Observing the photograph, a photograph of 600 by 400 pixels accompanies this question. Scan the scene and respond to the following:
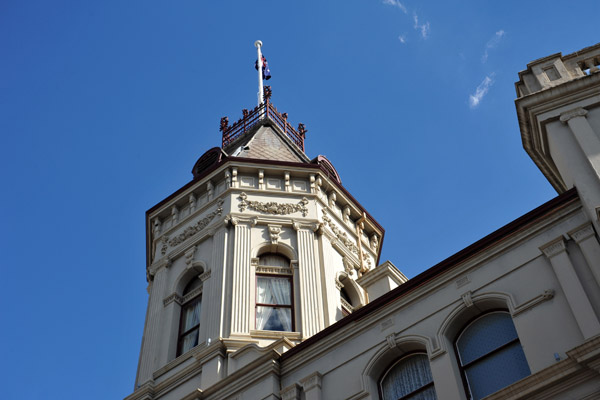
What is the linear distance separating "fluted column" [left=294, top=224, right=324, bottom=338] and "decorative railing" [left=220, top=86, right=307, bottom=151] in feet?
32.1

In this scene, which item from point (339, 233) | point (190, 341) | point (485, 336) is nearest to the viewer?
point (485, 336)

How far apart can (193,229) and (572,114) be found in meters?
13.2

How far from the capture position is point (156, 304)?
25.1 meters

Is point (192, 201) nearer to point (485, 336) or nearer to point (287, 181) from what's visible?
point (287, 181)

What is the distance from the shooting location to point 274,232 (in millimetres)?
25453

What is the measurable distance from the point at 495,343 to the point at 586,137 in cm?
513

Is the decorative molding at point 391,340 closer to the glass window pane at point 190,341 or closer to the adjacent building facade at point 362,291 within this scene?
the adjacent building facade at point 362,291

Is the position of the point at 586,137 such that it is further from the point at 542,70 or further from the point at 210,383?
the point at 210,383

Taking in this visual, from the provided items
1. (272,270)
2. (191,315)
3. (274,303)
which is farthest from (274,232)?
(191,315)

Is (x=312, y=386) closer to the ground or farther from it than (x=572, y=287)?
farther from it

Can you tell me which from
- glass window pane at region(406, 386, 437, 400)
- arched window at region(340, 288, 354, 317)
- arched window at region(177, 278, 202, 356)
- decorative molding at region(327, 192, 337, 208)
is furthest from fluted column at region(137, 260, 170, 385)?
glass window pane at region(406, 386, 437, 400)

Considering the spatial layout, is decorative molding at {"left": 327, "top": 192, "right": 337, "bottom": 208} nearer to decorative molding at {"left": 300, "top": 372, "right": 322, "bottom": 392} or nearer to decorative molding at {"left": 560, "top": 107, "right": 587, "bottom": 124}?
decorative molding at {"left": 300, "top": 372, "right": 322, "bottom": 392}

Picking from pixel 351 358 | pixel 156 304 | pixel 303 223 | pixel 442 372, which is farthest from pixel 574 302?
pixel 156 304

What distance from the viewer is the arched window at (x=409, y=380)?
16.1 metres
